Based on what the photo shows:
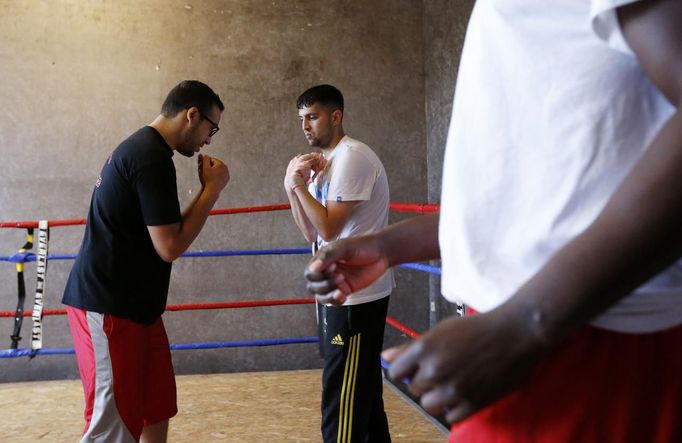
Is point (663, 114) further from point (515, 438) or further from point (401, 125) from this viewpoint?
point (401, 125)

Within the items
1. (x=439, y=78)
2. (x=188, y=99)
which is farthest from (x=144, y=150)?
(x=439, y=78)

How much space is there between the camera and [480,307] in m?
0.59

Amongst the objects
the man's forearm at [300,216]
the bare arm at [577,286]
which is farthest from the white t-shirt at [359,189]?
the bare arm at [577,286]

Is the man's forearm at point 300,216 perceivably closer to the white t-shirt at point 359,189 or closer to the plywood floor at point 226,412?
the white t-shirt at point 359,189

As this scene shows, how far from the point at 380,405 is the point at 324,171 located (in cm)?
105

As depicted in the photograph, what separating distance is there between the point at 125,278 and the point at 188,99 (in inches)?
28.7

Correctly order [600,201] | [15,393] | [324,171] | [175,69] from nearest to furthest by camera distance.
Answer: [600,201]
[324,171]
[15,393]
[175,69]

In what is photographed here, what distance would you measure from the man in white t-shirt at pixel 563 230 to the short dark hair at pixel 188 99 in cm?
193

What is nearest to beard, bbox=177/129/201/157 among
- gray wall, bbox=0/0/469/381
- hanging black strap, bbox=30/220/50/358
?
hanging black strap, bbox=30/220/50/358

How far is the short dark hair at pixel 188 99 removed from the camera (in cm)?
242

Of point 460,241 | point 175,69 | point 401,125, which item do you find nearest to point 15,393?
point 175,69

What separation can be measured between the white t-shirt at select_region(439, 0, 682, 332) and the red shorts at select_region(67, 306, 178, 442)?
180 cm

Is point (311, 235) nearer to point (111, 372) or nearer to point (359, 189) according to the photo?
point (359, 189)

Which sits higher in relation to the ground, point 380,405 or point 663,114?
point 663,114
